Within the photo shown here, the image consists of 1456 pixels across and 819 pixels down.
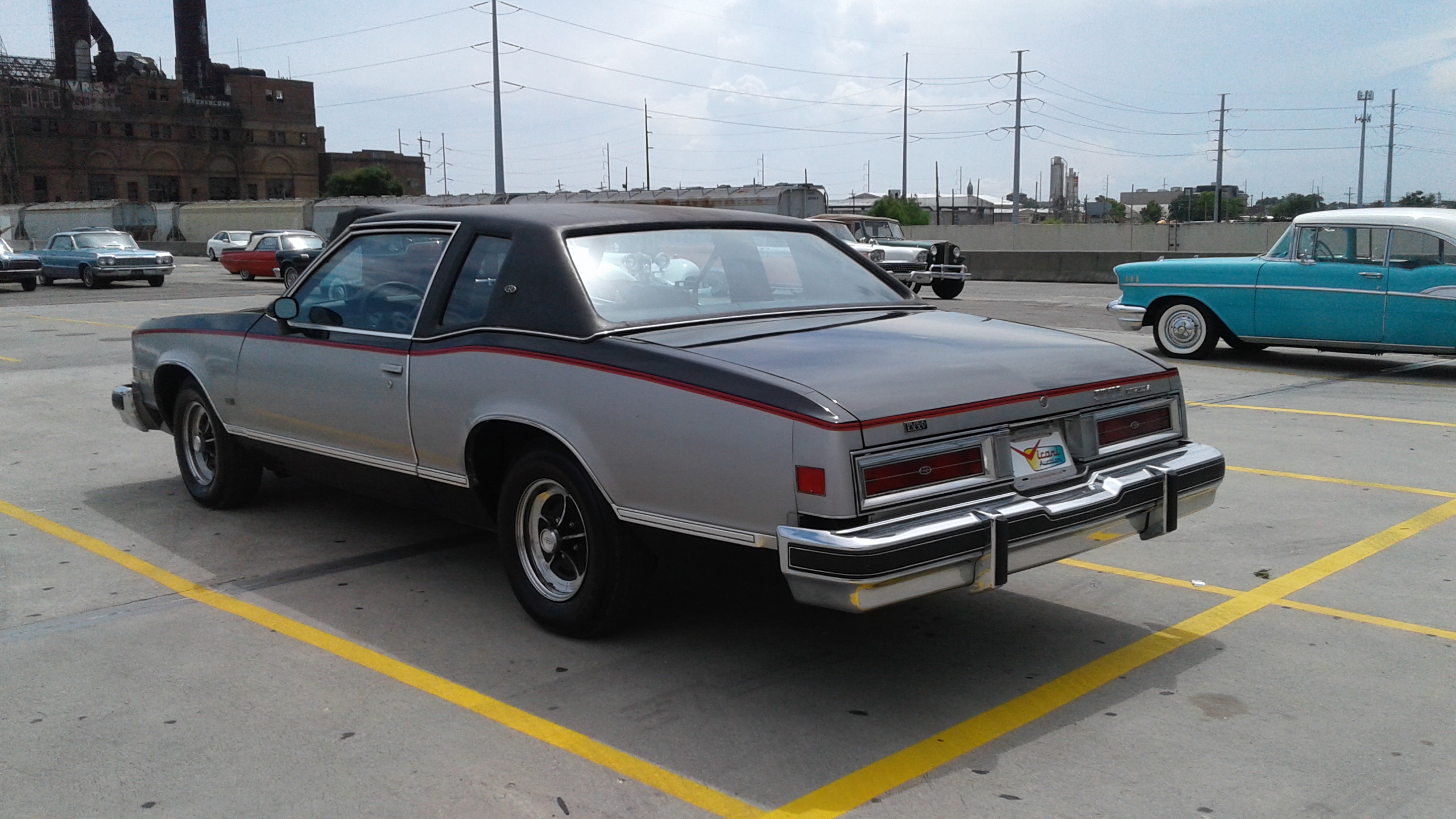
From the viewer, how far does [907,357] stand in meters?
4.07

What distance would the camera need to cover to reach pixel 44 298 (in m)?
26.6

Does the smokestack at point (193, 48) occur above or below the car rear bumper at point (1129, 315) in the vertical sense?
above

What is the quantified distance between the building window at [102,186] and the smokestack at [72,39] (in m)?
Answer: 8.14

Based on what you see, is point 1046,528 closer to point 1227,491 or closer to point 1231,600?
point 1231,600

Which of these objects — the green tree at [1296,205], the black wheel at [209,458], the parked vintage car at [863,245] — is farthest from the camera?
the green tree at [1296,205]

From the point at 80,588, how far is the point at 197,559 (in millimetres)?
555

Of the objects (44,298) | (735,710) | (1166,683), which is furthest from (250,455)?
(44,298)

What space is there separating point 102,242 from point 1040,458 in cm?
3279

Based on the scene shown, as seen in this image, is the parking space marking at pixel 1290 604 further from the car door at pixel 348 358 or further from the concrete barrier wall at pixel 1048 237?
the concrete barrier wall at pixel 1048 237

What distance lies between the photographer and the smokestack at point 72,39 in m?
98.0

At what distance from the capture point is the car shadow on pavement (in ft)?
12.1

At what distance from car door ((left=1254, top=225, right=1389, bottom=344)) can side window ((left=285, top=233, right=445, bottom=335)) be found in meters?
9.59

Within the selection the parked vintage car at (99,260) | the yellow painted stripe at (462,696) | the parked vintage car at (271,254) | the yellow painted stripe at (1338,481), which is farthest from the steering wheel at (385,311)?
the parked vintage car at (271,254)

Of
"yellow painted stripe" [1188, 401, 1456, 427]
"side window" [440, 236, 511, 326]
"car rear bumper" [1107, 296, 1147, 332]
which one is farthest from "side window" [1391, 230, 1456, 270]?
"side window" [440, 236, 511, 326]
